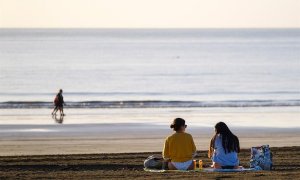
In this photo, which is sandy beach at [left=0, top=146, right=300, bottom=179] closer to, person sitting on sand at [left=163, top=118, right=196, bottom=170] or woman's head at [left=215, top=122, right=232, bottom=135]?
person sitting on sand at [left=163, top=118, right=196, bottom=170]

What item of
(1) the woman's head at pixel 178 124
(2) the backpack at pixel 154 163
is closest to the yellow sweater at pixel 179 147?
(1) the woman's head at pixel 178 124

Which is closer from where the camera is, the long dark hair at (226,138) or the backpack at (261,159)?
the long dark hair at (226,138)

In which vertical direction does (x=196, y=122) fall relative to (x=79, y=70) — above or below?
below

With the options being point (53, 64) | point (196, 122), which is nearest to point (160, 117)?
point (196, 122)

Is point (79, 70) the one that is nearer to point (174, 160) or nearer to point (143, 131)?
point (143, 131)

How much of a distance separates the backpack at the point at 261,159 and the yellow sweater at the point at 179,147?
1.15 m

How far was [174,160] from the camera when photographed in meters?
16.3

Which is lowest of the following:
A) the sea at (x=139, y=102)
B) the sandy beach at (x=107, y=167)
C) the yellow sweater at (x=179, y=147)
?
the sandy beach at (x=107, y=167)

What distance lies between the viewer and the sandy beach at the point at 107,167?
49.9ft

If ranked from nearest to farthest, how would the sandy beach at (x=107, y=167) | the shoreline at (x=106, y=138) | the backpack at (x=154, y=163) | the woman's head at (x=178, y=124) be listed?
the sandy beach at (x=107, y=167) < the woman's head at (x=178, y=124) < the backpack at (x=154, y=163) < the shoreline at (x=106, y=138)

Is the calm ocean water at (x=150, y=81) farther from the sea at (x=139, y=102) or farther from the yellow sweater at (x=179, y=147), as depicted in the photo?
the yellow sweater at (x=179, y=147)

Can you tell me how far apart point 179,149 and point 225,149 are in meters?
0.82

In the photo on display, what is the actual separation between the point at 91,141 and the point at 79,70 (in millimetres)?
65990

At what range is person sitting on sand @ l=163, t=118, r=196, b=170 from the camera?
1597 cm
